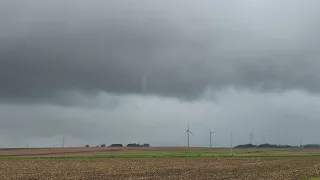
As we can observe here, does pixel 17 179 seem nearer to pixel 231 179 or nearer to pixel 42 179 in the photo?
pixel 42 179

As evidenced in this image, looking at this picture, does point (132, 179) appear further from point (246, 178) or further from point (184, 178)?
point (246, 178)

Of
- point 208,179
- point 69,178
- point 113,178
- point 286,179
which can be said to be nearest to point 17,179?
point 69,178

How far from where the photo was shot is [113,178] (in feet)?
186

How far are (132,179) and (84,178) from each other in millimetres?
6571

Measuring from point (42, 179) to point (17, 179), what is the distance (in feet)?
10.8

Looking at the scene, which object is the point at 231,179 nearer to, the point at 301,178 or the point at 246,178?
the point at 246,178

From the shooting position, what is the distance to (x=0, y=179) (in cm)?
5688

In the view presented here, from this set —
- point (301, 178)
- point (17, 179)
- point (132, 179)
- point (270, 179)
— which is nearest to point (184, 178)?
point (132, 179)

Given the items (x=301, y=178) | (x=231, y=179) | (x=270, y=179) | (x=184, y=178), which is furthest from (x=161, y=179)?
(x=301, y=178)

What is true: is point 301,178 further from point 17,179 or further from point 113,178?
point 17,179

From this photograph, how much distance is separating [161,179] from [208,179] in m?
5.81

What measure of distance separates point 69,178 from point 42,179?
3343 millimetres

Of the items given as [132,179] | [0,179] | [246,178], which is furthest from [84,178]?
[246,178]

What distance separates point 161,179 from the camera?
5538 cm
